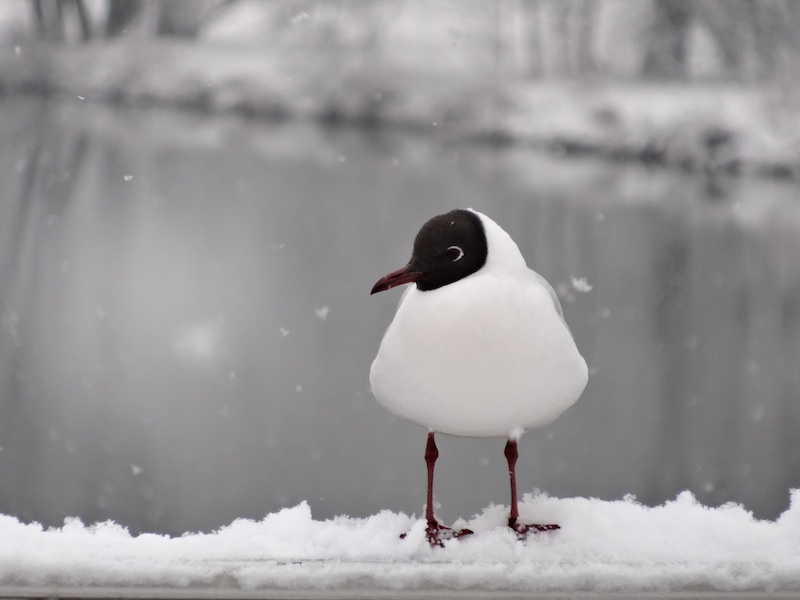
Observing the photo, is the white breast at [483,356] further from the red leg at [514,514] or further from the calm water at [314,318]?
the calm water at [314,318]

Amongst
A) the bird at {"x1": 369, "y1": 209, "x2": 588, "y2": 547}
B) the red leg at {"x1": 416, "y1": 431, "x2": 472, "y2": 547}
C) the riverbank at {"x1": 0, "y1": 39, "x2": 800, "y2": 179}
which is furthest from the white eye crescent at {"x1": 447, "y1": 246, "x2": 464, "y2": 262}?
the riverbank at {"x1": 0, "y1": 39, "x2": 800, "y2": 179}

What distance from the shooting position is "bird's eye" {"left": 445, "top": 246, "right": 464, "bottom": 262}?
2.98 feet

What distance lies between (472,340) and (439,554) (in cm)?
26

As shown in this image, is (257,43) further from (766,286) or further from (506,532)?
(506,532)

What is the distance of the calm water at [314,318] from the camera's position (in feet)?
7.50

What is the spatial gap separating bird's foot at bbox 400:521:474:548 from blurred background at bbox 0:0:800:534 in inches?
38.8

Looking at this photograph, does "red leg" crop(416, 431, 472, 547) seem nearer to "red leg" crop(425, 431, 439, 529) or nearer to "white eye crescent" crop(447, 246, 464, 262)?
"red leg" crop(425, 431, 439, 529)

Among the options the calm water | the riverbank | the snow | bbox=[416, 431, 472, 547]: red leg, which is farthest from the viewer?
the riverbank

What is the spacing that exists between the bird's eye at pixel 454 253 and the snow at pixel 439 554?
325 millimetres

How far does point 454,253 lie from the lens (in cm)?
91

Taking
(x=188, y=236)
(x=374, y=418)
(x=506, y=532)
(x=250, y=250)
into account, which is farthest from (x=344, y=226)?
(x=506, y=532)

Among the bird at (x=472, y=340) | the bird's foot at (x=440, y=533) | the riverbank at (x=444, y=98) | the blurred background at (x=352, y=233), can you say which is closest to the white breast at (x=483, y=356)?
the bird at (x=472, y=340)

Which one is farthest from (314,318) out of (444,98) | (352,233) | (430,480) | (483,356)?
(483,356)

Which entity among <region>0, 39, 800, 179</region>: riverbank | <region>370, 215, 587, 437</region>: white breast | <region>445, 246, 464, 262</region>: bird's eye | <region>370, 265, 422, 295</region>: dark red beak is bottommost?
<region>370, 215, 587, 437</region>: white breast
